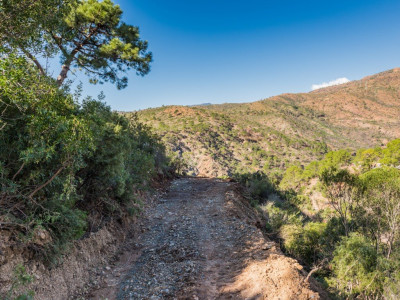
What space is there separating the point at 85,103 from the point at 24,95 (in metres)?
2.42

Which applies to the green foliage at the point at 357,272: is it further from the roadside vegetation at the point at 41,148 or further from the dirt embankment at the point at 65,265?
the roadside vegetation at the point at 41,148

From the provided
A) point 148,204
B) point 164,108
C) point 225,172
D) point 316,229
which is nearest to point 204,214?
point 148,204

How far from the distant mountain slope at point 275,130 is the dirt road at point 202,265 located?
78.2 feet

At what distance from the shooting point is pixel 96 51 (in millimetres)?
10281

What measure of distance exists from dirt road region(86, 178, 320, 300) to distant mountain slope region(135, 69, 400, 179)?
23824 mm

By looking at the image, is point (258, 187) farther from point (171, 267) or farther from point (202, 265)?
point (171, 267)

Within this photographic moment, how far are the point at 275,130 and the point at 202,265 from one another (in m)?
50.3

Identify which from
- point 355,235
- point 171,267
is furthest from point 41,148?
point 355,235

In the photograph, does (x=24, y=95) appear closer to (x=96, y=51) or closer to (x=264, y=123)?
(x=96, y=51)

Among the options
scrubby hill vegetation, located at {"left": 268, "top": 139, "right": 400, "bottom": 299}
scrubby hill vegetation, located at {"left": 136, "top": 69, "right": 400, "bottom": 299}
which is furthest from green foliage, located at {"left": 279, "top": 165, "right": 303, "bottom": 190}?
scrubby hill vegetation, located at {"left": 268, "top": 139, "right": 400, "bottom": 299}

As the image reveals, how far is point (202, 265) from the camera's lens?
19.0 ft

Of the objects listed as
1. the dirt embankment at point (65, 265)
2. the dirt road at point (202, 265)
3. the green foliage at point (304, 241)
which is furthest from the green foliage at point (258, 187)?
the dirt embankment at point (65, 265)

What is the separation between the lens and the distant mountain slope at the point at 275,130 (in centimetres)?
3738

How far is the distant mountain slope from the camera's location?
123 ft
